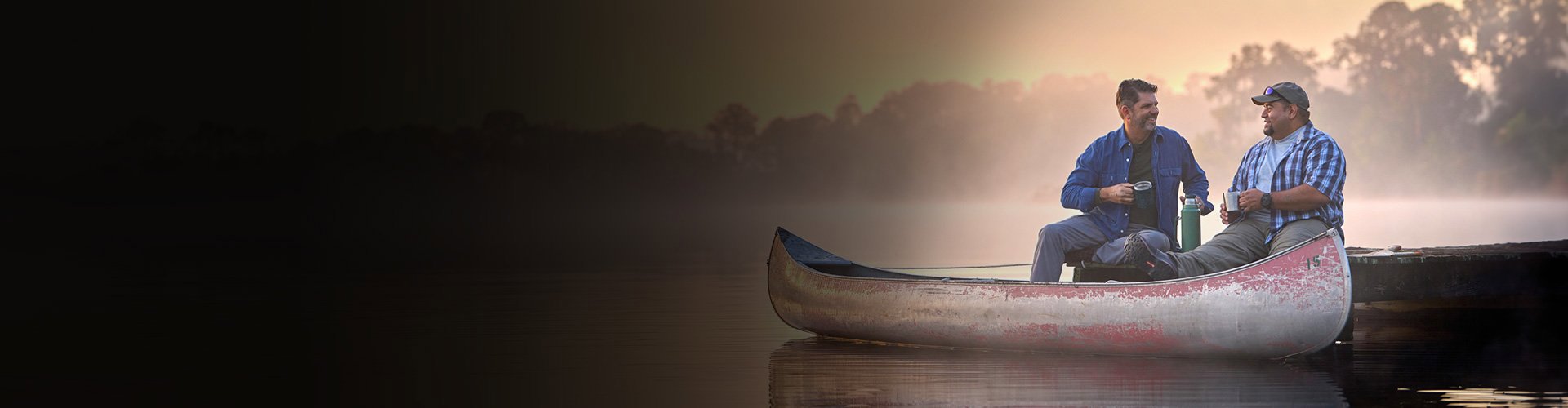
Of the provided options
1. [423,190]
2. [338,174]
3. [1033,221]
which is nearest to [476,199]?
[423,190]

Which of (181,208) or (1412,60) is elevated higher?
(1412,60)

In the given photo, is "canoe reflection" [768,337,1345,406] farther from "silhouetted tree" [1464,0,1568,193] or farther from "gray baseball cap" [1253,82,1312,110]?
"silhouetted tree" [1464,0,1568,193]

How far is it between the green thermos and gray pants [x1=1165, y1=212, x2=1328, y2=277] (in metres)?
0.12

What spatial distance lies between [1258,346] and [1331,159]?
1099mm

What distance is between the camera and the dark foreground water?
7605 mm

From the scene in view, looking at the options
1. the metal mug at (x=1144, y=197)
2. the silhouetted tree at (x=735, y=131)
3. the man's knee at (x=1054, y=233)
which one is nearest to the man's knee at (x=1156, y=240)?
the metal mug at (x=1144, y=197)

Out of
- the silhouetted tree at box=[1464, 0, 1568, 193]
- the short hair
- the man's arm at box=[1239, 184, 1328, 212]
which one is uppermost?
the silhouetted tree at box=[1464, 0, 1568, 193]

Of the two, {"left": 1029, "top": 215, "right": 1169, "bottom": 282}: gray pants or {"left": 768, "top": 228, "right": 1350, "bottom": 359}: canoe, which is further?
{"left": 1029, "top": 215, "right": 1169, "bottom": 282}: gray pants

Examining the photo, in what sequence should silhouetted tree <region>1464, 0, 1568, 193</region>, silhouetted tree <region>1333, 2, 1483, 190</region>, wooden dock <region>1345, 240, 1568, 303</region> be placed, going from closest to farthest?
wooden dock <region>1345, 240, 1568, 303</region>
silhouetted tree <region>1464, 0, 1568, 193</region>
silhouetted tree <region>1333, 2, 1483, 190</region>

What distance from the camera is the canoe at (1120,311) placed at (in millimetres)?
8008

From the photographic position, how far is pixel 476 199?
72.2 metres

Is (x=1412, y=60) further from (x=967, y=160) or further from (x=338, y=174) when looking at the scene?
(x=338, y=174)

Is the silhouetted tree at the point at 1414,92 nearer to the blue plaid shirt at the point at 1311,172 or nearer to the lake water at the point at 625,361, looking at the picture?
the lake water at the point at 625,361

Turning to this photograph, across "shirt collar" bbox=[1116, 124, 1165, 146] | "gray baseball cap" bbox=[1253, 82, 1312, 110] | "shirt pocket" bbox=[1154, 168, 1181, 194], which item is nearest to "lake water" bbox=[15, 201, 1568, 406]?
"shirt pocket" bbox=[1154, 168, 1181, 194]
